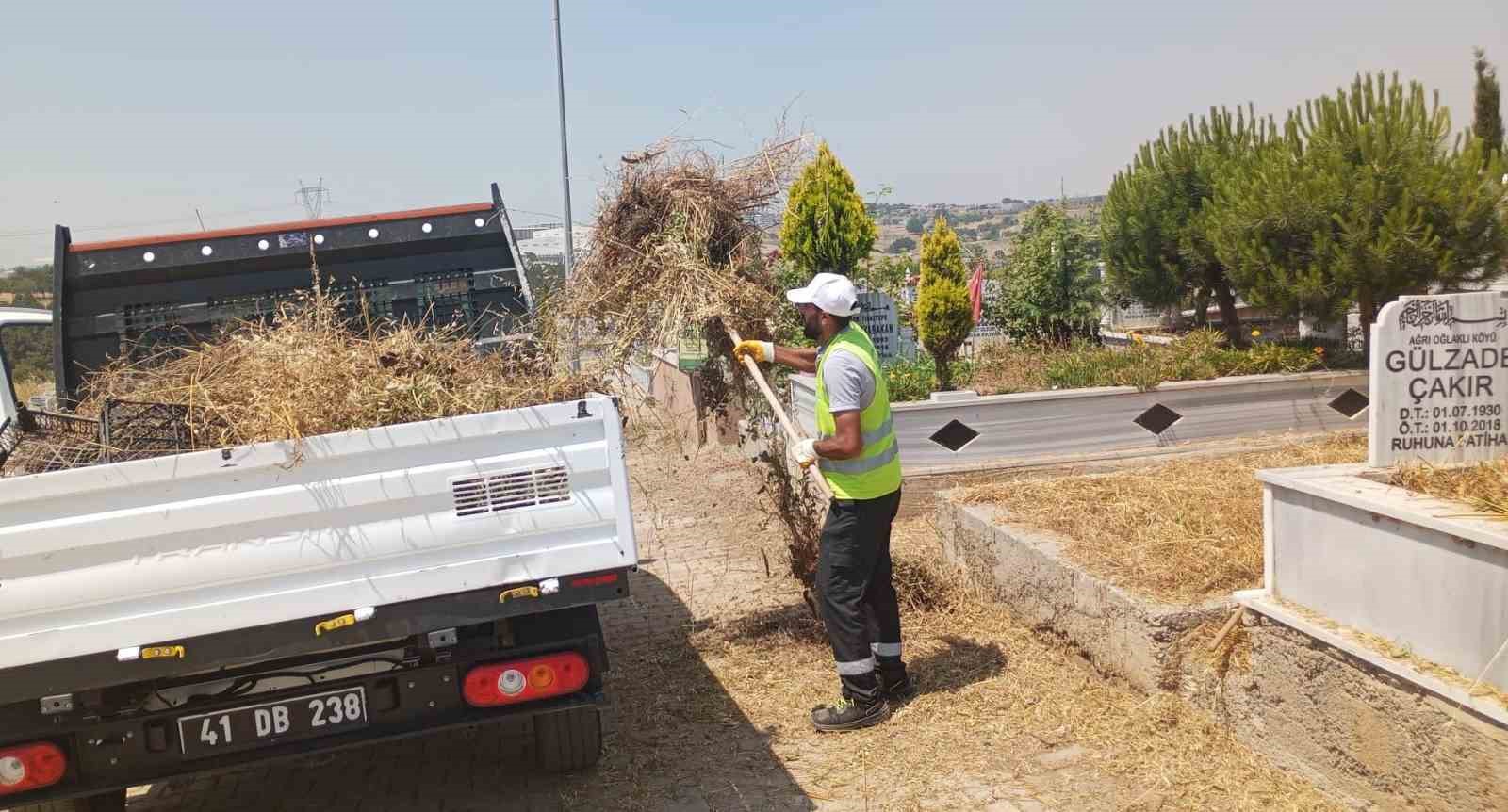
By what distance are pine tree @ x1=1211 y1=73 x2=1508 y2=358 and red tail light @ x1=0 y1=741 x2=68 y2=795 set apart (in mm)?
8522

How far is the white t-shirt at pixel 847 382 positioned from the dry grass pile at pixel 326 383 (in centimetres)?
102

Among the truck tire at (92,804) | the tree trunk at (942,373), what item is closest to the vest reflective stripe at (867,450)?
the truck tire at (92,804)

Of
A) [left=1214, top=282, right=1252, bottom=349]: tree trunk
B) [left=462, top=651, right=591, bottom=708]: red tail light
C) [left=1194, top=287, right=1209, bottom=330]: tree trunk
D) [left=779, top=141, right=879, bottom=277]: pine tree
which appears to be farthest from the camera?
[left=1194, top=287, right=1209, bottom=330]: tree trunk

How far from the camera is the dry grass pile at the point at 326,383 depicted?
4.00 m

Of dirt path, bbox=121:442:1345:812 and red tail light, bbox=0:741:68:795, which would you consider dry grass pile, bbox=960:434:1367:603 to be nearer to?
dirt path, bbox=121:442:1345:812

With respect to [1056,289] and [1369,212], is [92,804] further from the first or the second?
[1056,289]

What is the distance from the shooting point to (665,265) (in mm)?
5695

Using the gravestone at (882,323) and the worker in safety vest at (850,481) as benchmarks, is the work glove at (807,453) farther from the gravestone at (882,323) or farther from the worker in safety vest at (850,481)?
the gravestone at (882,323)

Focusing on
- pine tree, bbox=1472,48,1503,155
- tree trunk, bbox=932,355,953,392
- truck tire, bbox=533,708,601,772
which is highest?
pine tree, bbox=1472,48,1503,155

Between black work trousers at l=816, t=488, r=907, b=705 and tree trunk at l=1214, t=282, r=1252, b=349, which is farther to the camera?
tree trunk at l=1214, t=282, r=1252, b=349

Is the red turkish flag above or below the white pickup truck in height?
above

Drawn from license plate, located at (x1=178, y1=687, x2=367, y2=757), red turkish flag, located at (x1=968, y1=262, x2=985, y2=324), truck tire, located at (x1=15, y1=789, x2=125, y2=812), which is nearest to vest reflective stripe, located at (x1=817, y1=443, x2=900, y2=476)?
license plate, located at (x1=178, y1=687, x2=367, y2=757)

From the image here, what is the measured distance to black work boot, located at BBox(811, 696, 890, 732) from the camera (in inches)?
191

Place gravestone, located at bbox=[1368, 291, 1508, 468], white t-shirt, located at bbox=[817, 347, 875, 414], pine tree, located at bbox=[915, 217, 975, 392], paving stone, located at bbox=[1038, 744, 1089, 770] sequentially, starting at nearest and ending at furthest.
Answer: gravestone, located at bbox=[1368, 291, 1508, 468] < paving stone, located at bbox=[1038, 744, 1089, 770] < white t-shirt, located at bbox=[817, 347, 875, 414] < pine tree, located at bbox=[915, 217, 975, 392]
